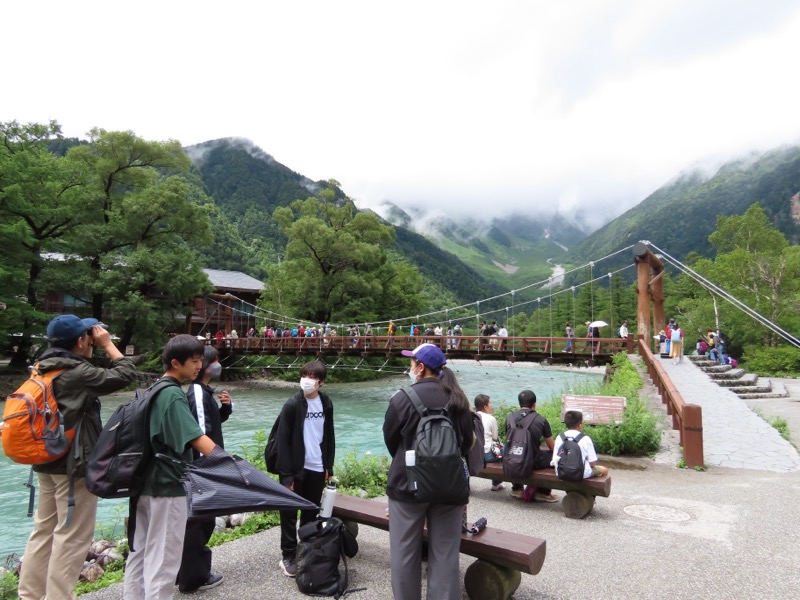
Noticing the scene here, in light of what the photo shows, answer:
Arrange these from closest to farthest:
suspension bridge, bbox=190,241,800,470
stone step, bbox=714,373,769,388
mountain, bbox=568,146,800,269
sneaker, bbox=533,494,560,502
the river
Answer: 1. sneaker, bbox=533,494,560,502
2. the river
3. suspension bridge, bbox=190,241,800,470
4. stone step, bbox=714,373,769,388
5. mountain, bbox=568,146,800,269

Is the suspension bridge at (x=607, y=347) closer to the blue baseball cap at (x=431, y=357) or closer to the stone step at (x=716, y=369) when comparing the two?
the stone step at (x=716, y=369)

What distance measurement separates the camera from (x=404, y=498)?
2.28 m

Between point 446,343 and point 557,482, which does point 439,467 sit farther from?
point 446,343

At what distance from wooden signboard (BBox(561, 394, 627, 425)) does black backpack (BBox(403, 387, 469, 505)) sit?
4967mm

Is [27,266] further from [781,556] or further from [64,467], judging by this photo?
[781,556]

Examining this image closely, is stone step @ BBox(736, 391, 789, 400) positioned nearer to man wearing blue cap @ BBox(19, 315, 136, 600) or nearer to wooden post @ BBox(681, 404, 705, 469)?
wooden post @ BBox(681, 404, 705, 469)

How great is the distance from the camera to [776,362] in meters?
19.5

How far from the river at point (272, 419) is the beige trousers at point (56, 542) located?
2171 mm

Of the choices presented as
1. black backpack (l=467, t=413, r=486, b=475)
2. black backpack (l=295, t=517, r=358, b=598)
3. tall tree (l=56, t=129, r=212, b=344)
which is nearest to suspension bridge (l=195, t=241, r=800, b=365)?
tall tree (l=56, t=129, r=212, b=344)

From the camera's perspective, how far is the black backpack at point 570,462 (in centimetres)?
404

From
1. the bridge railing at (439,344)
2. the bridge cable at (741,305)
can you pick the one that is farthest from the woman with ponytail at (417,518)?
the bridge railing at (439,344)

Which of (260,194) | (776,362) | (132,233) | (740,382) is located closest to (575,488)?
(740,382)

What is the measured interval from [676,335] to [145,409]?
14342mm

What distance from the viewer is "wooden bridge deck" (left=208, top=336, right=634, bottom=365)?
1559cm
